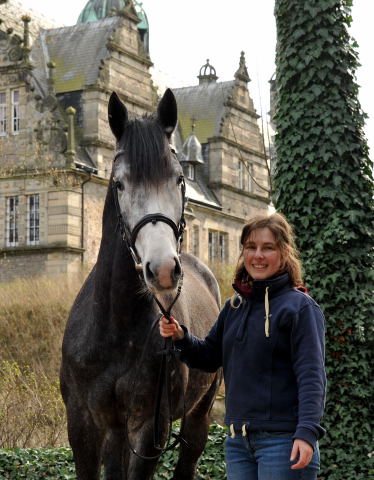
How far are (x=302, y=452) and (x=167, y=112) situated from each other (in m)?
1.98

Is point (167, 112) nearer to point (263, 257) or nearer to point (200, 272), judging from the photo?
point (263, 257)

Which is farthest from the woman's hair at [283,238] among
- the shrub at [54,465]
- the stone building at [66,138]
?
the stone building at [66,138]

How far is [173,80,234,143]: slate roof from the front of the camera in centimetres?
4169

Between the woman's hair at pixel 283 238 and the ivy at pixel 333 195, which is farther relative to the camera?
the ivy at pixel 333 195

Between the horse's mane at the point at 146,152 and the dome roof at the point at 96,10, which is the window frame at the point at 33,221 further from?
the horse's mane at the point at 146,152

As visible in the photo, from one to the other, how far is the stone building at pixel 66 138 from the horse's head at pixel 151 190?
21.2 meters

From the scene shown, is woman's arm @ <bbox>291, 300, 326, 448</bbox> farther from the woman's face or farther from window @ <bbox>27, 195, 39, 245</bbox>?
window @ <bbox>27, 195, 39, 245</bbox>

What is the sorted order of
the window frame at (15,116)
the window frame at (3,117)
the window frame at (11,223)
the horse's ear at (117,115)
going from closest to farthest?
the horse's ear at (117,115) < the window frame at (11,223) < the window frame at (15,116) < the window frame at (3,117)

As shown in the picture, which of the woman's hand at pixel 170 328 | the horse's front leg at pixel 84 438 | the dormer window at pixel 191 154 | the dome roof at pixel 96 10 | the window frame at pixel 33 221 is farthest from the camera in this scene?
the dome roof at pixel 96 10

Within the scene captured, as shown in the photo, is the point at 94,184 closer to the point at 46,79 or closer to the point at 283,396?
the point at 46,79

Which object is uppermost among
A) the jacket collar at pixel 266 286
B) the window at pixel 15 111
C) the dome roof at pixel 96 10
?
the dome roof at pixel 96 10

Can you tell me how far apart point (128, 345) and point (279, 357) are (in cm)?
115

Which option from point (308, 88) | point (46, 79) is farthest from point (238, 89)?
point (308, 88)

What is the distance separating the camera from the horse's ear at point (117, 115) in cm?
466
